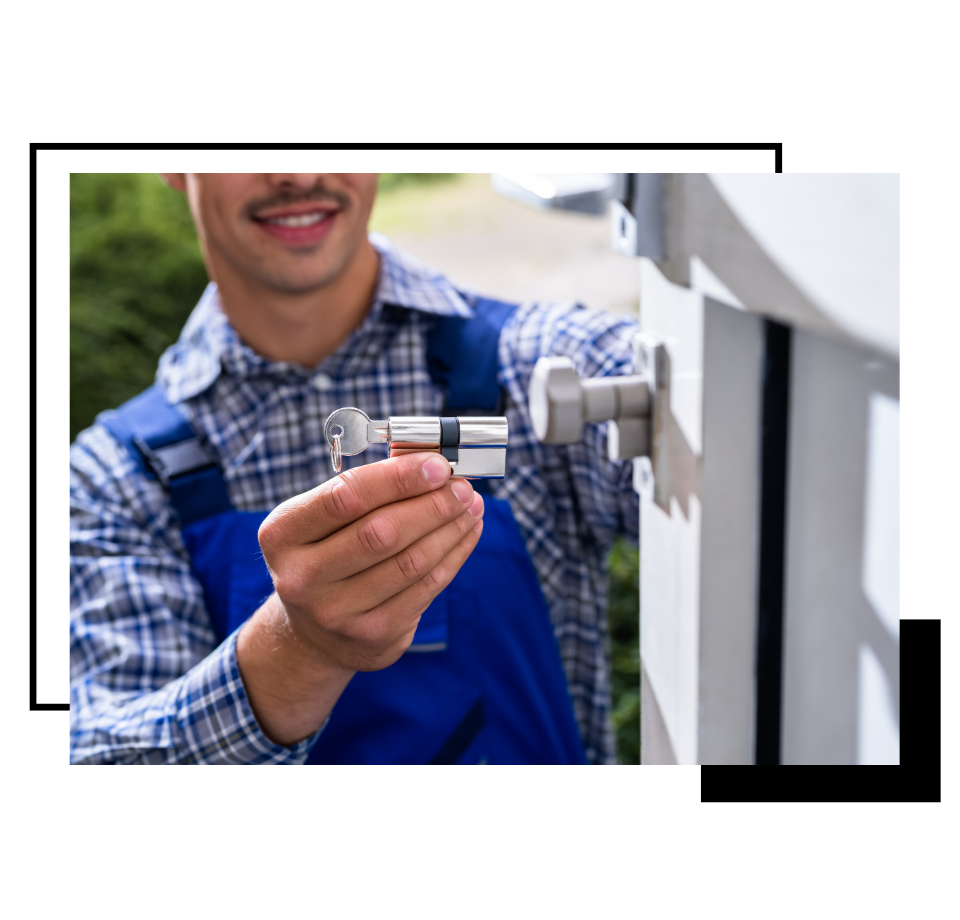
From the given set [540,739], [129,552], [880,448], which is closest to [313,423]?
[129,552]

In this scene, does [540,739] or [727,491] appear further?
[540,739]

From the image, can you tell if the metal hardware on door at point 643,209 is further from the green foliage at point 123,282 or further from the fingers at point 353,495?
the green foliage at point 123,282

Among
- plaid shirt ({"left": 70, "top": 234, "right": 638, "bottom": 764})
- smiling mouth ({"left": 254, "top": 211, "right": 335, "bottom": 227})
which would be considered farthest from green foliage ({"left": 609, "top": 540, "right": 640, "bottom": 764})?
smiling mouth ({"left": 254, "top": 211, "right": 335, "bottom": 227})

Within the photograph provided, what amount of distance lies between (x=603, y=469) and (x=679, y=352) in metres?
0.22

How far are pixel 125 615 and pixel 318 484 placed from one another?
179 millimetres

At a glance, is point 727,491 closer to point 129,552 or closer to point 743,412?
point 743,412

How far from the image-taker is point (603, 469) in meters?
0.73

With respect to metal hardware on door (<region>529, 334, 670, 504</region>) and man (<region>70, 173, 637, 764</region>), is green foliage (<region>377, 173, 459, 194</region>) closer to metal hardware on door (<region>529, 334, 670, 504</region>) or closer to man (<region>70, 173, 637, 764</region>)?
man (<region>70, 173, 637, 764</region>)

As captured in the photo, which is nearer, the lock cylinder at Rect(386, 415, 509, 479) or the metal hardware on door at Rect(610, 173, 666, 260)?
the lock cylinder at Rect(386, 415, 509, 479)

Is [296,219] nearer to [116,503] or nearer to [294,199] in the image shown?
[294,199]

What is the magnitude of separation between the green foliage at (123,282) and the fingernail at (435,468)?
1539mm

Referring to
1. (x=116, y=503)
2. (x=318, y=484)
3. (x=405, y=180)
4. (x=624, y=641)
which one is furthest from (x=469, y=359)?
(x=405, y=180)

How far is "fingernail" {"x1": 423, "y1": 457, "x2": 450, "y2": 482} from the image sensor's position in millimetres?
390

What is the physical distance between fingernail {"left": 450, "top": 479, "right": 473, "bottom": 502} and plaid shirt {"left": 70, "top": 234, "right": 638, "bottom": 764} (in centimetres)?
31
